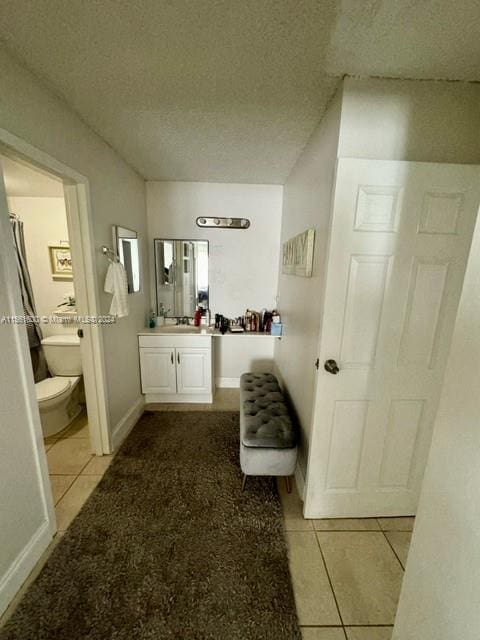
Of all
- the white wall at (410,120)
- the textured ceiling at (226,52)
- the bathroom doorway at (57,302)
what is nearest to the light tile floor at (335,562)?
the bathroom doorway at (57,302)

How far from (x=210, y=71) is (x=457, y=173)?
1.22 metres

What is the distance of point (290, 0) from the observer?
2.68ft

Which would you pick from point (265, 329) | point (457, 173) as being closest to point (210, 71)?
point (457, 173)

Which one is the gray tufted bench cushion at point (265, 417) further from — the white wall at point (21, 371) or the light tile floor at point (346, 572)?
the white wall at point (21, 371)

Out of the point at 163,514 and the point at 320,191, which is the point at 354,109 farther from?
the point at 163,514

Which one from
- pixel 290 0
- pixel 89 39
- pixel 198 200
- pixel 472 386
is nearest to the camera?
pixel 472 386

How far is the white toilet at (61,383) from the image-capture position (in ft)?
6.90

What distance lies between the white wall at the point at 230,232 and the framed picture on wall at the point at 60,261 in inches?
33.4

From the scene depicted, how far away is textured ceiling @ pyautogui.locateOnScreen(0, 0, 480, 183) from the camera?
33.5 inches

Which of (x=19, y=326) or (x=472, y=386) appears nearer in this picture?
(x=472, y=386)

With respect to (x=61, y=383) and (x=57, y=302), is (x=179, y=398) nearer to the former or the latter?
(x=61, y=383)

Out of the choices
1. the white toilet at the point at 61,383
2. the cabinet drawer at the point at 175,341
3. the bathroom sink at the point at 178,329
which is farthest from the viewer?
the bathroom sink at the point at 178,329

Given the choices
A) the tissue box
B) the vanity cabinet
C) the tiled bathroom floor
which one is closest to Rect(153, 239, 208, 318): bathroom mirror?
the vanity cabinet

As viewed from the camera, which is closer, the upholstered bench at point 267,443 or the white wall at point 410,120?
the white wall at point 410,120
